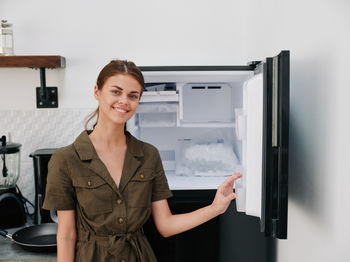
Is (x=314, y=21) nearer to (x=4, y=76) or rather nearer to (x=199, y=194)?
(x=199, y=194)

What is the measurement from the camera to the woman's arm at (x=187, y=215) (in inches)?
56.1

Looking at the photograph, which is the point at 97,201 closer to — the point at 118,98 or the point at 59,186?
the point at 59,186

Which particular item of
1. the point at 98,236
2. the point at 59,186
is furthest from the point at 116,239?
the point at 59,186

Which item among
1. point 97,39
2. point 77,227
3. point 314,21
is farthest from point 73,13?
point 314,21

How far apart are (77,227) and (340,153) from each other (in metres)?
0.93

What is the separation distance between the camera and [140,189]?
1437mm

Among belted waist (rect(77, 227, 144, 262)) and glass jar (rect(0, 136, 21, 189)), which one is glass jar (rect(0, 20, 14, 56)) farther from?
belted waist (rect(77, 227, 144, 262))

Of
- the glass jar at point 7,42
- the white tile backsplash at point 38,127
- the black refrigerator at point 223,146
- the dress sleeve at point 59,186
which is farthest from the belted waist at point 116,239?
the glass jar at point 7,42

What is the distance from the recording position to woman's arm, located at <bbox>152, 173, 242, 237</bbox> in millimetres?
1425

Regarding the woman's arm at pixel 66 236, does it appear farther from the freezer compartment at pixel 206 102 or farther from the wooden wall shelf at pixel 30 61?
the wooden wall shelf at pixel 30 61

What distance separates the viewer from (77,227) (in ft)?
4.69

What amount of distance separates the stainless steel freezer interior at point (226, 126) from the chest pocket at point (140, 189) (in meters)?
0.33

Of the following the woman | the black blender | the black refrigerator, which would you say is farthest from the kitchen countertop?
the black refrigerator

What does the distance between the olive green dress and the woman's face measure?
0.15 meters
